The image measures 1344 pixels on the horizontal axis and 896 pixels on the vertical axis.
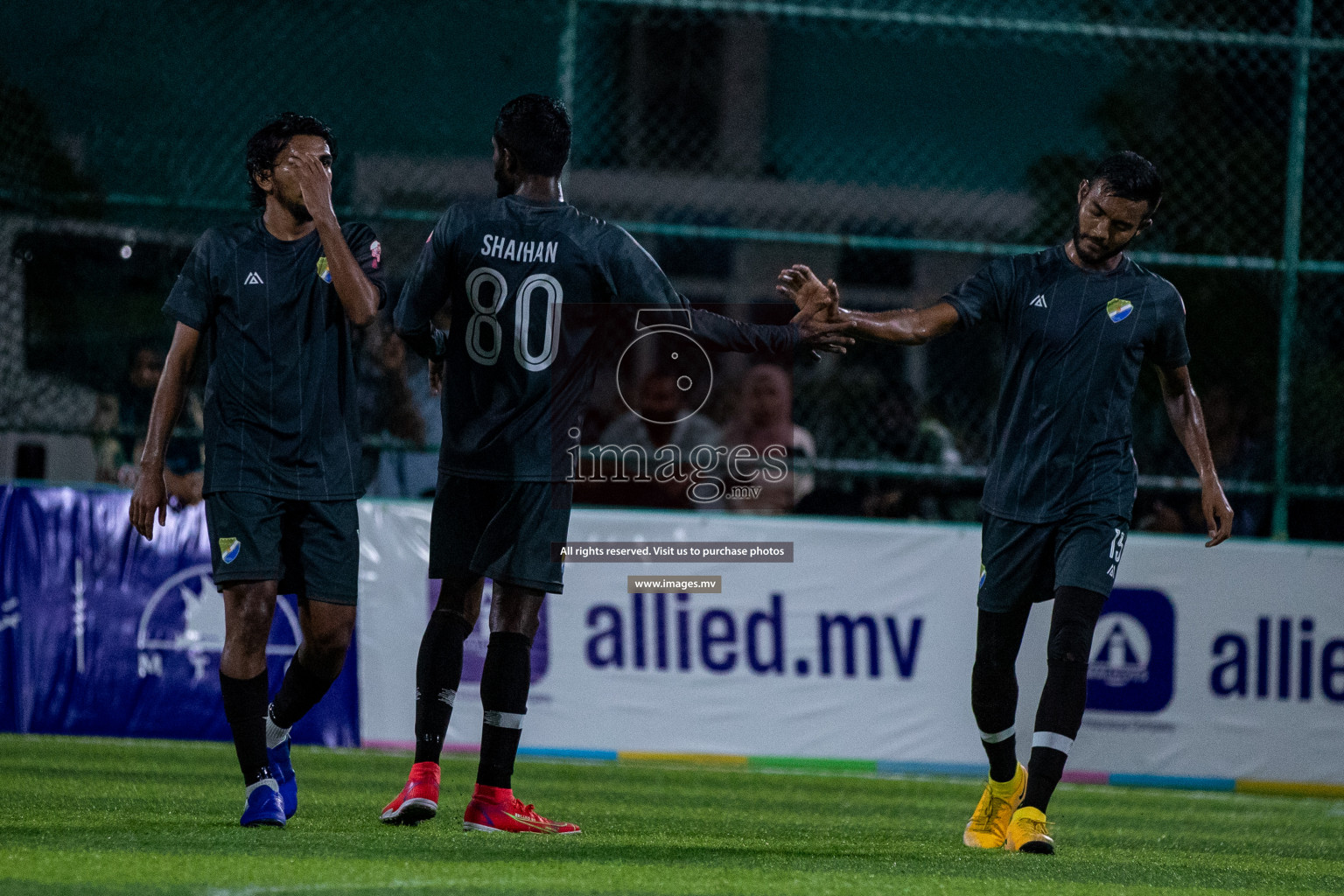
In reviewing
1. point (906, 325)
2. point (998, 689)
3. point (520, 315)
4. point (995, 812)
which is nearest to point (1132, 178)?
point (906, 325)

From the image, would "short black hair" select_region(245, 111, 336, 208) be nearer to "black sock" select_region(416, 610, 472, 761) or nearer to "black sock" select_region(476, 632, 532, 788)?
"black sock" select_region(416, 610, 472, 761)

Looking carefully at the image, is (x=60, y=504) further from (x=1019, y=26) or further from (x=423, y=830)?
(x=1019, y=26)

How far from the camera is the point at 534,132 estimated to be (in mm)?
5316

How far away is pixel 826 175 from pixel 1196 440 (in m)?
4.62

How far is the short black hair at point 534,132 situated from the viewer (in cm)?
531

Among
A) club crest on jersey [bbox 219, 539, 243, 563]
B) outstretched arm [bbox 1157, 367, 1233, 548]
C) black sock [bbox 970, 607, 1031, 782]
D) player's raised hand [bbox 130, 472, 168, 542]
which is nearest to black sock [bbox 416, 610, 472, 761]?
club crest on jersey [bbox 219, 539, 243, 563]

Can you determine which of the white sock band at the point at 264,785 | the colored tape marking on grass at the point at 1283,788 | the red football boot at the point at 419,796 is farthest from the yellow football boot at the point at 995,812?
the colored tape marking on grass at the point at 1283,788

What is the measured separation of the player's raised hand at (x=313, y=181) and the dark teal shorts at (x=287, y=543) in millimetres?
888

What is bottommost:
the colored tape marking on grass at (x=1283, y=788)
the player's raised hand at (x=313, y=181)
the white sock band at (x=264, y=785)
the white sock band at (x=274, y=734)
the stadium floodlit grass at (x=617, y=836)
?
the colored tape marking on grass at (x=1283, y=788)

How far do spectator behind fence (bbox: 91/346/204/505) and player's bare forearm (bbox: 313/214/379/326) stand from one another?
4.10 metres

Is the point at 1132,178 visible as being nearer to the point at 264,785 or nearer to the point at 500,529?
the point at 500,529

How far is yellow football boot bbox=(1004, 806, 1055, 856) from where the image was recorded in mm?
5477

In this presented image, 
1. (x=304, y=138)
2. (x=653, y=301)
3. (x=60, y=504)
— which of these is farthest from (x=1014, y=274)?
(x=60, y=504)

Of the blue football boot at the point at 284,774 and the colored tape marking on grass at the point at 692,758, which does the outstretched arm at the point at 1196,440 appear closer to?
the blue football boot at the point at 284,774
